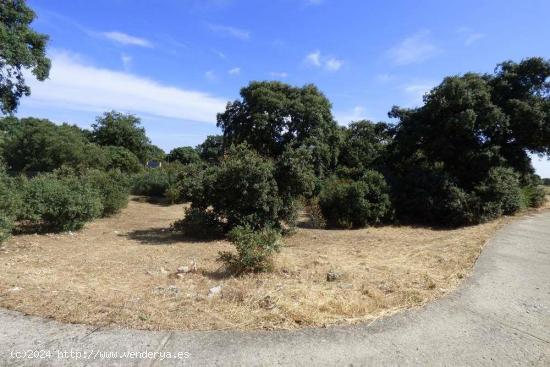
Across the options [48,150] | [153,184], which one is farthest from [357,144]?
[48,150]

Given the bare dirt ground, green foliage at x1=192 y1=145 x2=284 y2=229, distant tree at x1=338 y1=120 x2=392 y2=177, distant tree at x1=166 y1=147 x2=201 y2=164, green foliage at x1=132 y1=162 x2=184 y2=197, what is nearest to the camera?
the bare dirt ground

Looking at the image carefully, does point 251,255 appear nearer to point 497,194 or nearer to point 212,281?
point 212,281

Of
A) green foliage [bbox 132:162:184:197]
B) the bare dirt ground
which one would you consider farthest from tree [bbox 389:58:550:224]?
green foliage [bbox 132:162:184:197]

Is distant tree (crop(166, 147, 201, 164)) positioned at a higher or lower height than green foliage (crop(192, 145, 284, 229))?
higher

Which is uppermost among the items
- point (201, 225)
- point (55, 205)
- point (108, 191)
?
point (108, 191)

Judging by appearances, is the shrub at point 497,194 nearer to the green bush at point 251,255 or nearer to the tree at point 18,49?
the green bush at point 251,255

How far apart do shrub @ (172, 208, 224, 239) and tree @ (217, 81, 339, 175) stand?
41.3ft

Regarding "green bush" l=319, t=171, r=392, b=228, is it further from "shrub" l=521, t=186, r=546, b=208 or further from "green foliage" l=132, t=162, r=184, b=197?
"green foliage" l=132, t=162, r=184, b=197

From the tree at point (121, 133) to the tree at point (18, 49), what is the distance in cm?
1790

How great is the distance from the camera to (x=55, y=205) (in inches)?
339

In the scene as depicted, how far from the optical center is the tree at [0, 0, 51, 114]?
14.2 metres

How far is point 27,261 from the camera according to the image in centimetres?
595

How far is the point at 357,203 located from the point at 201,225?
4488 millimetres

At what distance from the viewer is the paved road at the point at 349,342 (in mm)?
2848
